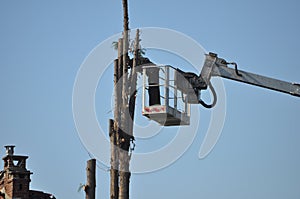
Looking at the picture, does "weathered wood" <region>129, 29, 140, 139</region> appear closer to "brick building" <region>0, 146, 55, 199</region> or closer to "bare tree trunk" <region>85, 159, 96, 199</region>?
"bare tree trunk" <region>85, 159, 96, 199</region>

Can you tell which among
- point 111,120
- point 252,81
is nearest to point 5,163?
point 111,120

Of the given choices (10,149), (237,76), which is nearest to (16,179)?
(10,149)

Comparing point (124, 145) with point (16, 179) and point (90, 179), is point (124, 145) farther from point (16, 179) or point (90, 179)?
point (16, 179)

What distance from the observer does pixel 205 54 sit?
20750 millimetres

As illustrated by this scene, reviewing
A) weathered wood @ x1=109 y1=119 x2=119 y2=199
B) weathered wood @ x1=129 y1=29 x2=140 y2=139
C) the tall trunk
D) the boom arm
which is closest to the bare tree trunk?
weathered wood @ x1=109 y1=119 x2=119 y2=199

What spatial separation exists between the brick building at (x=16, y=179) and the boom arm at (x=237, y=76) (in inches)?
311

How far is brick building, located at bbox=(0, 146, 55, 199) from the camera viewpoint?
2619cm

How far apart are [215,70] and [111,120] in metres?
2.72

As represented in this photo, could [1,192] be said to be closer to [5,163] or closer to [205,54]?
[5,163]

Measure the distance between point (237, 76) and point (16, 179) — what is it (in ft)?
27.9

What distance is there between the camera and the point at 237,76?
20.9 meters

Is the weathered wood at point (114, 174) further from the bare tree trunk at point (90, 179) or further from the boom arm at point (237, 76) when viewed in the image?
the boom arm at point (237, 76)

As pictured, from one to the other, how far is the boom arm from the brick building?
25.9 feet

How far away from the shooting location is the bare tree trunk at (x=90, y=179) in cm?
1998
